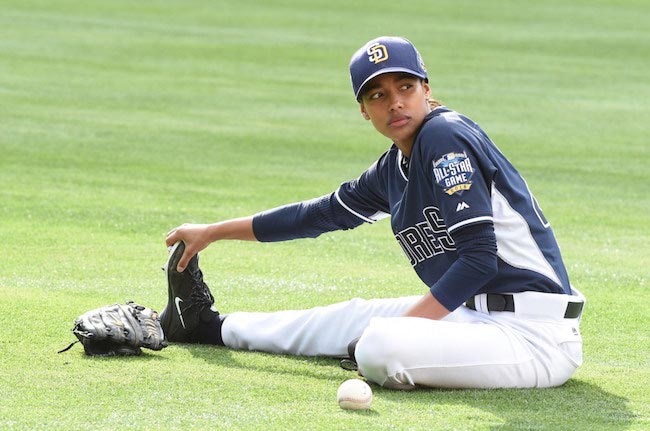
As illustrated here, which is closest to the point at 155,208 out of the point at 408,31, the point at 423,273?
the point at 423,273

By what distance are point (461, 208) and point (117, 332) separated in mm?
1768

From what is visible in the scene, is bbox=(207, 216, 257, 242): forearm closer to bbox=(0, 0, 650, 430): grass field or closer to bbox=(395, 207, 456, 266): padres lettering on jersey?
bbox=(0, 0, 650, 430): grass field

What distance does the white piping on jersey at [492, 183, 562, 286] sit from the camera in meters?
5.44

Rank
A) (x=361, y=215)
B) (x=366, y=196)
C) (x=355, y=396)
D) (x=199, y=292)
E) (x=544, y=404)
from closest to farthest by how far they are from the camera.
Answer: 1. (x=355, y=396)
2. (x=544, y=404)
3. (x=366, y=196)
4. (x=361, y=215)
5. (x=199, y=292)

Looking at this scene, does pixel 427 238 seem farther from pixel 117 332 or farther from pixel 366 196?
pixel 117 332

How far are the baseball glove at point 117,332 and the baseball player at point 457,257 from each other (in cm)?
98

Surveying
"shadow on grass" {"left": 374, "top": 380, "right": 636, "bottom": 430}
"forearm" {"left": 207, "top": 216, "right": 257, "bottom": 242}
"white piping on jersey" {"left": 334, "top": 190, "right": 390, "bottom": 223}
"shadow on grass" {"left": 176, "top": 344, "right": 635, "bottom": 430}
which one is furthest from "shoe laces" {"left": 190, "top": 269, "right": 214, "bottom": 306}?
"shadow on grass" {"left": 374, "top": 380, "right": 636, "bottom": 430}

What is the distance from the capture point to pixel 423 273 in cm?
578

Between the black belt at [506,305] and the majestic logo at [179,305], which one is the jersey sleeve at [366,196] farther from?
the majestic logo at [179,305]

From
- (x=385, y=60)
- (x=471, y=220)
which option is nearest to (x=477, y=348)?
(x=471, y=220)

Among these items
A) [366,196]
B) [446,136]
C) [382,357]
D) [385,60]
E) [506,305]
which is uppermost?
[385,60]

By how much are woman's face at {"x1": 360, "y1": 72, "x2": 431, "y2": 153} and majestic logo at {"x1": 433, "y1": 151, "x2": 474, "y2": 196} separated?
26cm

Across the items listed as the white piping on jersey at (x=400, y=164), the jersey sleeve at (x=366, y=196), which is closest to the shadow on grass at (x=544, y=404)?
the white piping on jersey at (x=400, y=164)

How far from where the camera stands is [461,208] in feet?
17.2
